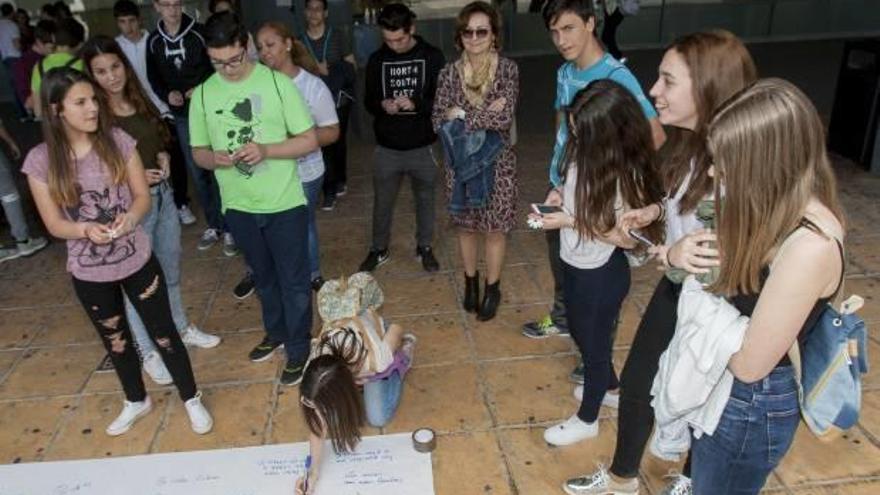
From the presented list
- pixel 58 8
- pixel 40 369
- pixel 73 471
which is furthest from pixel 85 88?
pixel 58 8

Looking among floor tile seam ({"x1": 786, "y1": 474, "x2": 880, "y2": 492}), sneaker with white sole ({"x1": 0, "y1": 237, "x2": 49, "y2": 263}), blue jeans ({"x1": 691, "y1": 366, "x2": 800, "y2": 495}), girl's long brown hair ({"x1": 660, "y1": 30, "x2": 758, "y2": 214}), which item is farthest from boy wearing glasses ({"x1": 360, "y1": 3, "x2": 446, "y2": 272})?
sneaker with white sole ({"x1": 0, "y1": 237, "x2": 49, "y2": 263})

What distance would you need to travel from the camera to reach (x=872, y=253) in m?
4.66

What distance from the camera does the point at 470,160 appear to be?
3.62 meters

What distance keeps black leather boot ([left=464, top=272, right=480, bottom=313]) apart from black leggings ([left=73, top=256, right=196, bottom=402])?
1686 mm

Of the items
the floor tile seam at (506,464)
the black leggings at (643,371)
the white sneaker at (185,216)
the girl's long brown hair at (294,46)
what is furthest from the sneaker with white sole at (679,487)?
the white sneaker at (185,216)

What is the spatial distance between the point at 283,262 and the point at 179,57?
7.08 ft

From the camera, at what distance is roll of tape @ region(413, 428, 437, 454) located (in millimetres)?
3002

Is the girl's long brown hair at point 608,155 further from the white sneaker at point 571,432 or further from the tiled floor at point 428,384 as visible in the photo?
the tiled floor at point 428,384

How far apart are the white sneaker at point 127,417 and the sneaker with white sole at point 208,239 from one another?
211cm

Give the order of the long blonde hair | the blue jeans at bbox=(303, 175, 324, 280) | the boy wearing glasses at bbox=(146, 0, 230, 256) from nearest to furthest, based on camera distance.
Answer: the long blonde hair, the blue jeans at bbox=(303, 175, 324, 280), the boy wearing glasses at bbox=(146, 0, 230, 256)

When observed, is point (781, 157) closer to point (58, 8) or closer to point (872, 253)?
point (872, 253)

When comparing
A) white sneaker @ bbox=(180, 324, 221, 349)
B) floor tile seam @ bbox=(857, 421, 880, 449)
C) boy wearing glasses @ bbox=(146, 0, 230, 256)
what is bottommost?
white sneaker @ bbox=(180, 324, 221, 349)

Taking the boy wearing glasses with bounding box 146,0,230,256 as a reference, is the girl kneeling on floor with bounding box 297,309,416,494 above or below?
below

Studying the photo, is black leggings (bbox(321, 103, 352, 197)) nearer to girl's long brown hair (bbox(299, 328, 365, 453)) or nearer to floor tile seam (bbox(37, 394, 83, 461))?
floor tile seam (bbox(37, 394, 83, 461))
